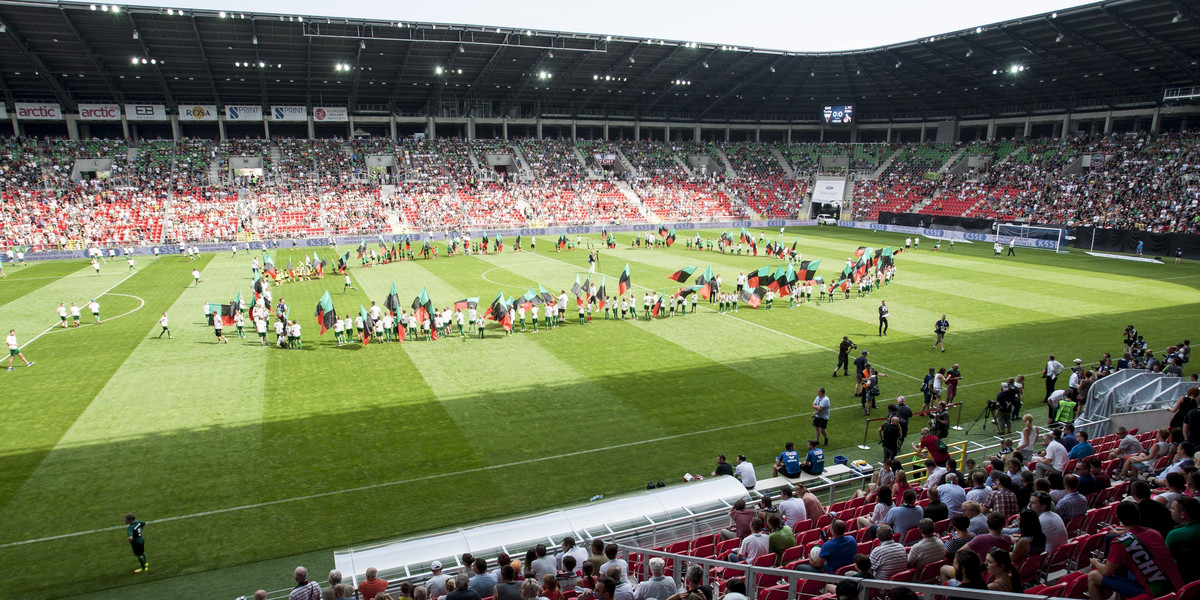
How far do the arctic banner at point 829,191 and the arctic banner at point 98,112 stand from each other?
3069 inches

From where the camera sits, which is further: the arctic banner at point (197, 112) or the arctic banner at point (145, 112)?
the arctic banner at point (197, 112)

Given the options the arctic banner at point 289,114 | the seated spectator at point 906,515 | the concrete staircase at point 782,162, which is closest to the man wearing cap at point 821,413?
the seated spectator at point 906,515

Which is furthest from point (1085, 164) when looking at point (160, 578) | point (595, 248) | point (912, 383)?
point (160, 578)

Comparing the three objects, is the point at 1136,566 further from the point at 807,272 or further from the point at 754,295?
the point at 807,272

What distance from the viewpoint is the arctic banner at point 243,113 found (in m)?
72.2

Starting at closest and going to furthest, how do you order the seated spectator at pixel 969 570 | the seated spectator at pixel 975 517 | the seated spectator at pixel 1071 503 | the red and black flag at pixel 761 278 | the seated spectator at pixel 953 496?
the seated spectator at pixel 969 570 < the seated spectator at pixel 975 517 < the seated spectator at pixel 1071 503 < the seated spectator at pixel 953 496 < the red and black flag at pixel 761 278

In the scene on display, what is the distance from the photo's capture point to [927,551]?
718cm

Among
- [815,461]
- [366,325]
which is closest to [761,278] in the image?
[366,325]

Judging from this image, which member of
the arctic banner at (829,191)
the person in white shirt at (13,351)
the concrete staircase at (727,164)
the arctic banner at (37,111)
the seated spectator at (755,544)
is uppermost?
the arctic banner at (37,111)

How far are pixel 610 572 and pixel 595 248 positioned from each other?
167ft

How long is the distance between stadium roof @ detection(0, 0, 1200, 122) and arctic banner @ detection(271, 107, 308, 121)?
3.24 ft

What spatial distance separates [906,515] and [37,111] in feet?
275

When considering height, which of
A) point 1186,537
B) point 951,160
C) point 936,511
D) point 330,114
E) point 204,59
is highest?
point 204,59

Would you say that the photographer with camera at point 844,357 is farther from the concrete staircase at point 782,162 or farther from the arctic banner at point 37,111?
the arctic banner at point 37,111
